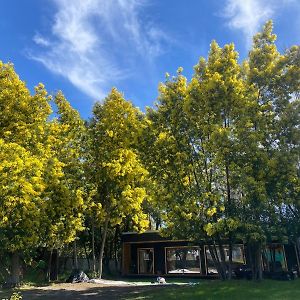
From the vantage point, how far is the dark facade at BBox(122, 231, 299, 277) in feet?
84.8

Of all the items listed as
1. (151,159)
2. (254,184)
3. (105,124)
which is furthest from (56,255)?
(254,184)

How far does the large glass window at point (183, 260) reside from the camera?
92.6ft

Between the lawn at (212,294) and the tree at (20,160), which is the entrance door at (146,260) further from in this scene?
the lawn at (212,294)

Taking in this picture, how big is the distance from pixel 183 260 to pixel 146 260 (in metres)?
3.44

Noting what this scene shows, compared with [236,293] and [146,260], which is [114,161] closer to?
[236,293]

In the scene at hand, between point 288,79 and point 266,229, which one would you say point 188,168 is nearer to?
point 266,229

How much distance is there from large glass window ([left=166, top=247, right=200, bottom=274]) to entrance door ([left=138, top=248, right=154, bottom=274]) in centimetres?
146

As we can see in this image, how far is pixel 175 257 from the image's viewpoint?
2917 cm

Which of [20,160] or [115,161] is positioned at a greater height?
[115,161]

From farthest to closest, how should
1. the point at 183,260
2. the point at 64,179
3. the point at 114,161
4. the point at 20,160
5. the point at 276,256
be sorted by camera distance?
the point at 183,260 < the point at 276,256 < the point at 114,161 < the point at 64,179 < the point at 20,160

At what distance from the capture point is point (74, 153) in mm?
22688

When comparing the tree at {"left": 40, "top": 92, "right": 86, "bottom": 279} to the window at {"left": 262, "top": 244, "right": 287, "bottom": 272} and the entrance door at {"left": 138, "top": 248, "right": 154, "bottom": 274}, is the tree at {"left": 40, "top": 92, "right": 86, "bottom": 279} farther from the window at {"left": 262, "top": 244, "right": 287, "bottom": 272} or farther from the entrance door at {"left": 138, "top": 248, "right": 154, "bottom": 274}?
the window at {"left": 262, "top": 244, "right": 287, "bottom": 272}

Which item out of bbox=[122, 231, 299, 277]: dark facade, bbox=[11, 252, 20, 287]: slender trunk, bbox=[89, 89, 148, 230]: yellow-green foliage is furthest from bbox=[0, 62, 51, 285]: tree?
bbox=[122, 231, 299, 277]: dark facade

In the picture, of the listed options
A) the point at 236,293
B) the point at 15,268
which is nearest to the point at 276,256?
the point at 236,293
